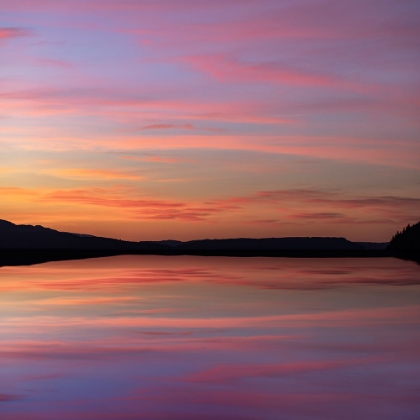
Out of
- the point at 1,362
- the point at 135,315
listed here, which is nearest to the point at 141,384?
the point at 1,362

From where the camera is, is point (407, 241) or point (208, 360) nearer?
point (208, 360)

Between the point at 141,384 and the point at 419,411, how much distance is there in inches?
164

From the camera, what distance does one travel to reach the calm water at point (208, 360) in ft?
38.4

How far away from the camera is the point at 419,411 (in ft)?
37.0

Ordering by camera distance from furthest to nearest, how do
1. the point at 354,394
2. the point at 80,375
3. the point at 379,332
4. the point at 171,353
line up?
the point at 379,332 < the point at 171,353 < the point at 80,375 < the point at 354,394

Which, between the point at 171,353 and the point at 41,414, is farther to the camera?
the point at 171,353

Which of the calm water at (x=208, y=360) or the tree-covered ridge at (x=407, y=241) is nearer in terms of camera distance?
the calm water at (x=208, y=360)

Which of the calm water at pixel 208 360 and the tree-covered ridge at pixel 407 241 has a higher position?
the tree-covered ridge at pixel 407 241

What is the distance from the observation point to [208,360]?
15953 mm

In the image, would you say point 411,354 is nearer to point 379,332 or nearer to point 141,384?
point 379,332

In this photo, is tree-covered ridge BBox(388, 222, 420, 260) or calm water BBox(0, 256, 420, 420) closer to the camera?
calm water BBox(0, 256, 420, 420)

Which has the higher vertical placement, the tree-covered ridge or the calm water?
the tree-covered ridge

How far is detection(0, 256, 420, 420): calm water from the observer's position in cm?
1170

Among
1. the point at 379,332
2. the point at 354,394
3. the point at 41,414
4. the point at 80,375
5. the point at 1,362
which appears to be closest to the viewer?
the point at 41,414
